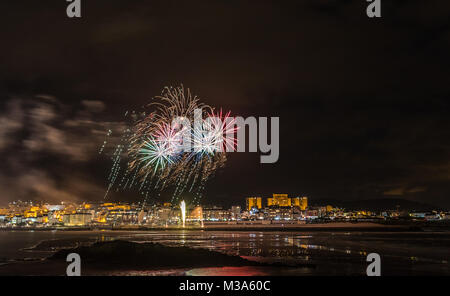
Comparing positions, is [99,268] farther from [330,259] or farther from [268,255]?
[330,259]
